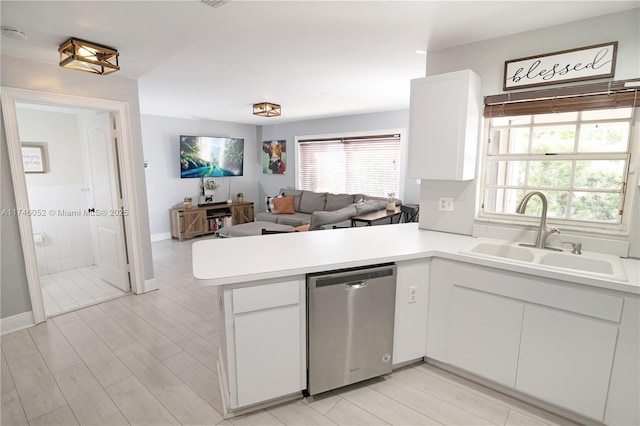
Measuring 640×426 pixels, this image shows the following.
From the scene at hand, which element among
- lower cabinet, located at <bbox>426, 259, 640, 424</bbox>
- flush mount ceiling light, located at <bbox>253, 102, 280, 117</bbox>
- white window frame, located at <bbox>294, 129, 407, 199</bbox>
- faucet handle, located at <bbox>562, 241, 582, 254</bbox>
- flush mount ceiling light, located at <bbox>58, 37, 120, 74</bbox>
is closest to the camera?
lower cabinet, located at <bbox>426, 259, 640, 424</bbox>

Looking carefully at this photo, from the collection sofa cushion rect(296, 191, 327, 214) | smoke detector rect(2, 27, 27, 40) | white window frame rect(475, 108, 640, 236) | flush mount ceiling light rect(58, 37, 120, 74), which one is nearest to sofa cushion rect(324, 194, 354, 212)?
sofa cushion rect(296, 191, 327, 214)

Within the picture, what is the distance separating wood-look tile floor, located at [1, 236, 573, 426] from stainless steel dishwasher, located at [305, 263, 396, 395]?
0.16 m

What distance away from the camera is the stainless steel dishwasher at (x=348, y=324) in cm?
185

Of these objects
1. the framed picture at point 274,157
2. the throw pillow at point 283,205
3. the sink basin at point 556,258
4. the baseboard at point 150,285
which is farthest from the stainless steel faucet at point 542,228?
the framed picture at point 274,157

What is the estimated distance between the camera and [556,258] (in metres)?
2.05

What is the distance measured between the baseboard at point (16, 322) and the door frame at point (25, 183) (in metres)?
0.04

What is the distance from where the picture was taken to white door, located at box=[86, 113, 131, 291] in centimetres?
344

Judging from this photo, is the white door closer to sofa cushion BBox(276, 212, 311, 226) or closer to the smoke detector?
the smoke detector

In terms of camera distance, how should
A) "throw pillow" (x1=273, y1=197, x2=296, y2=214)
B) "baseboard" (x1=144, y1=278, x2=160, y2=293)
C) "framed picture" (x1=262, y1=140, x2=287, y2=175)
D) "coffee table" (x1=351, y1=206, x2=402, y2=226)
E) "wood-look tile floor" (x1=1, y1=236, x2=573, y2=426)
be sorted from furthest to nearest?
"framed picture" (x1=262, y1=140, x2=287, y2=175)
"throw pillow" (x1=273, y1=197, x2=296, y2=214)
"coffee table" (x1=351, y1=206, x2=402, y2=226)
"baseboard" (x1=144, y1=278, x2=160, y2=293)
"wood-look tile floor" (x1=1, y1=236, x2=573, y2=426)

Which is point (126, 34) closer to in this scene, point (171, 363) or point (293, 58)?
point (293, 58)

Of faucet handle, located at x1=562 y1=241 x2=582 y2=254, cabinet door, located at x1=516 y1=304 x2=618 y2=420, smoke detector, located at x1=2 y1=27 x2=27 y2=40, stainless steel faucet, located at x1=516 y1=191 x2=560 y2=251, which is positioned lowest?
cabinet door, located at x1=516 y1=304 x2=618 y2=420

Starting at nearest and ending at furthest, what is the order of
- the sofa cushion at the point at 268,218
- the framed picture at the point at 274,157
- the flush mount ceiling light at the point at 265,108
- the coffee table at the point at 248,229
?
1. the flush mount ceiling light at the point at 265,108
2. the coffee table at the point at 248,229
3. the sofa cushion at the point at 268,218
4. the framed picture at the point at 274,157

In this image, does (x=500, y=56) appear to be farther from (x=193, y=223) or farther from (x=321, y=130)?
(x=193, y=223)

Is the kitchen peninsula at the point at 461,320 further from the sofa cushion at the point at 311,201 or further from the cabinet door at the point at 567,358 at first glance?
the sofa cushion at the point at 311,201
